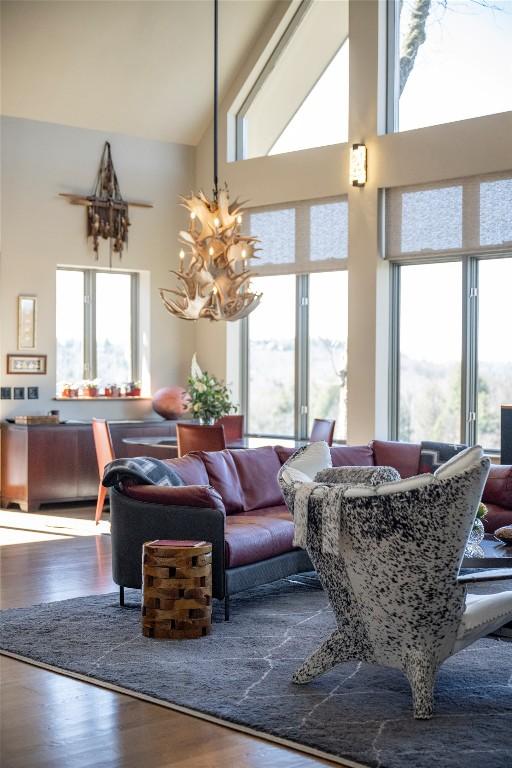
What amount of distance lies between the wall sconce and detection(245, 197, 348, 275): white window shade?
304mm

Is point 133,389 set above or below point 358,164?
below

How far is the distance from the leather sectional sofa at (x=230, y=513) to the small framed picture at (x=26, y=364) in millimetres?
3606

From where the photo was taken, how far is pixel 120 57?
9992 mm

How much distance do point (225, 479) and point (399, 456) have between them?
1482 millimetres

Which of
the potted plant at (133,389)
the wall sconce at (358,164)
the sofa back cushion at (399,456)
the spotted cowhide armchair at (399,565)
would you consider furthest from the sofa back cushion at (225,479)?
the potted plant at (133,389)

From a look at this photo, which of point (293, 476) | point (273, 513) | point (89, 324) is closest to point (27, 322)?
point (89, 324)

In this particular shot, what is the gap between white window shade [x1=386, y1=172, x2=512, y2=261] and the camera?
8.52 meters

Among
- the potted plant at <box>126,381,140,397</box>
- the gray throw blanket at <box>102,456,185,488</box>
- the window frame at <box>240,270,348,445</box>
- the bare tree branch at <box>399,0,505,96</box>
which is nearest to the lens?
the gray throw blanket at <box>102,456,185,488</box>

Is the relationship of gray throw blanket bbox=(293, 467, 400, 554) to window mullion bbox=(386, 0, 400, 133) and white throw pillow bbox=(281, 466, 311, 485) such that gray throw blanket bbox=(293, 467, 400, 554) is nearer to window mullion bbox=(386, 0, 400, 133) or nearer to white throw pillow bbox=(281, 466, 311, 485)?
white throw pillow bbox=(281, 466, 311, 485)

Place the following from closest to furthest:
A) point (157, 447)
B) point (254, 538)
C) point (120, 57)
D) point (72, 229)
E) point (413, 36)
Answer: point (254, 538) → point (157, 447) → point (413, 36) → point (120, 57) → point (72, 229)

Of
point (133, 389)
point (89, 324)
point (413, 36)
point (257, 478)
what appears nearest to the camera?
point (257, 478)

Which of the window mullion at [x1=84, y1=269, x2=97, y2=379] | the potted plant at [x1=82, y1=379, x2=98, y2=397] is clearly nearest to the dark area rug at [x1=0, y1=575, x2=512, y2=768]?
the potted plant at [x1=82, y1=379, x2=98, y2=397]

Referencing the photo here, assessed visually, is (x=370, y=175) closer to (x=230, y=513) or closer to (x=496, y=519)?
(x=496, y=519)

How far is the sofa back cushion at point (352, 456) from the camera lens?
24.5ft
